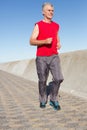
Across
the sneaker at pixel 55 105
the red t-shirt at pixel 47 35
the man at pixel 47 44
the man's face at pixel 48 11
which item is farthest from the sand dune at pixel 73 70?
the man's face at pixel 48 11

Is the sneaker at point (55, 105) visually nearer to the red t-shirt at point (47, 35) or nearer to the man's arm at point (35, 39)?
the red t-shirt at point (47, 35)

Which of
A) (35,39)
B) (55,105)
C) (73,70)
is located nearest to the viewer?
(35,39)

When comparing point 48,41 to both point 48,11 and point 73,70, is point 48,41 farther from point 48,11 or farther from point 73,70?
point 73,70

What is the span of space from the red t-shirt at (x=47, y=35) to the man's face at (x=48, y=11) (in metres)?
0.15

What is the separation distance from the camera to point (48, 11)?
22.6ft

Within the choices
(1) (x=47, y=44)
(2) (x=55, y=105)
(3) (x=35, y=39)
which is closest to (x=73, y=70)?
(2) (x=55, y=105)

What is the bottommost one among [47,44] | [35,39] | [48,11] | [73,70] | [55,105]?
[73,70]

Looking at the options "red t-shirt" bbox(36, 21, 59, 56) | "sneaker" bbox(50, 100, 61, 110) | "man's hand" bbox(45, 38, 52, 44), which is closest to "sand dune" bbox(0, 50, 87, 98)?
"sneaker" bbox(50, 100, 61, 110)

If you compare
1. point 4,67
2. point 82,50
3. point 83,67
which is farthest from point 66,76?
point 4,67

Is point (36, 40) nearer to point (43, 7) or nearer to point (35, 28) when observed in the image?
point (35, 28)

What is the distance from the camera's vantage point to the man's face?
686cm

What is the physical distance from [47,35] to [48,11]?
1.59 feet

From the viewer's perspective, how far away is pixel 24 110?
696 cm

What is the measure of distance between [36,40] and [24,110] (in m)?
1.44
